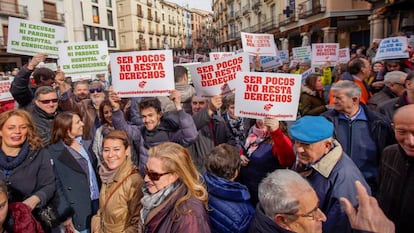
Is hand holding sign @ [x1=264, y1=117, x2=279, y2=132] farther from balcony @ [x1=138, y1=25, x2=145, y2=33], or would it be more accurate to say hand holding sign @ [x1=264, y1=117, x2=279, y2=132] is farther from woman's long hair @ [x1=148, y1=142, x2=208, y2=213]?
balcony @ [x1=138, y1=25, x2=145, y2=33]

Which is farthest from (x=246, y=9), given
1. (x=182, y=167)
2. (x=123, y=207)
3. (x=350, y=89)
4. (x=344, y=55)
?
(x=182, y=167)

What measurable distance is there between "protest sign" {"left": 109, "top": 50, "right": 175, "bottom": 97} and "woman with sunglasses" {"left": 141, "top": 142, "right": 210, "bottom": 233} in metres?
1.72

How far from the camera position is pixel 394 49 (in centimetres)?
587

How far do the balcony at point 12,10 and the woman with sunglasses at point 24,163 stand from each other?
26927 millimetres

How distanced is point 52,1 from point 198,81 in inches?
1195

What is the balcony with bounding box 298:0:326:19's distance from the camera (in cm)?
2241

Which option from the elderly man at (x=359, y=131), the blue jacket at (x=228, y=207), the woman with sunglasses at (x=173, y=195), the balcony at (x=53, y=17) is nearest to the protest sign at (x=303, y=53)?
the elderly man at (x=359, y=131)

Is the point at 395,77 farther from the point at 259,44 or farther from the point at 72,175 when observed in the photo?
the point at 72,175

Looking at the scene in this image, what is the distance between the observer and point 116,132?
9.34ft

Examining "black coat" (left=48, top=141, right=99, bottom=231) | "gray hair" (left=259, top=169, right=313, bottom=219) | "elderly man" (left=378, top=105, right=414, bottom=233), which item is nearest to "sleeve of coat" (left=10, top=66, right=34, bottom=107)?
"black coat" (left=48, top=141, right=99, bottom=231)

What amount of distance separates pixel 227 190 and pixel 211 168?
0.25m

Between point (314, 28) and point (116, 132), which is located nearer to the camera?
point (116, 132)

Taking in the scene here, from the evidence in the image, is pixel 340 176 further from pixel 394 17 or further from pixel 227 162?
pixel 394 17

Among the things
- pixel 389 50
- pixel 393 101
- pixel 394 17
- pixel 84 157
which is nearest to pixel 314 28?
pixel 394 17
